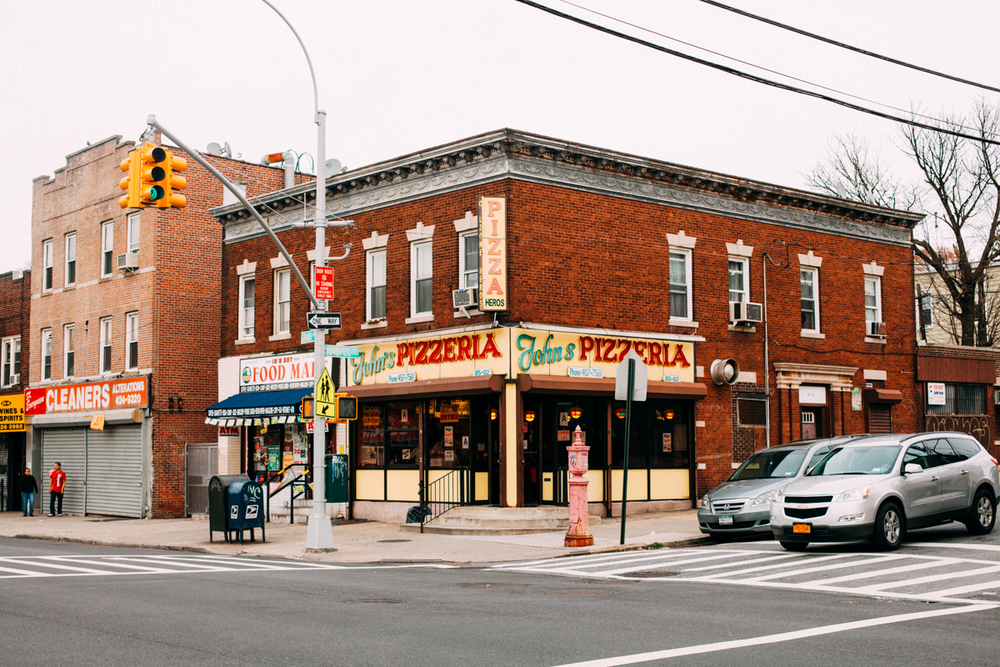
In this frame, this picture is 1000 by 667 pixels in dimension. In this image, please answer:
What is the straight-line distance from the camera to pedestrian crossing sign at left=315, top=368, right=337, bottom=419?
1891cm

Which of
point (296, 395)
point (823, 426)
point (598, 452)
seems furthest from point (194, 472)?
point (823, 426)

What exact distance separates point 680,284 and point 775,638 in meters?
17.5

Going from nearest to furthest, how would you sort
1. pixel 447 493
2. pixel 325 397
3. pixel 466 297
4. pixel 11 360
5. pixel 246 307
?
pixel 325 397
pixel 466 297
pixel 447 493
pixel 246 307
pixel 11 360

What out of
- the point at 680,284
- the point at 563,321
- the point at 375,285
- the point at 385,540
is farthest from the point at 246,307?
the point at 680,284

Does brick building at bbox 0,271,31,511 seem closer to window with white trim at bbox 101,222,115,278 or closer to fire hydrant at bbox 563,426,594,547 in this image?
window with white trim at bbox 101,222,115,278

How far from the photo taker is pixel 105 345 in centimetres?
3431

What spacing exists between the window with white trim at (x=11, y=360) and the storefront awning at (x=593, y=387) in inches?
1035

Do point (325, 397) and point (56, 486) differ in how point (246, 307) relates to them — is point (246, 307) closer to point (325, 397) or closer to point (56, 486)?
point (56, 486)

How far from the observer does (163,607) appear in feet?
36.3

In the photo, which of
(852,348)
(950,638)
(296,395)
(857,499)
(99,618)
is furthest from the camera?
(852,348)

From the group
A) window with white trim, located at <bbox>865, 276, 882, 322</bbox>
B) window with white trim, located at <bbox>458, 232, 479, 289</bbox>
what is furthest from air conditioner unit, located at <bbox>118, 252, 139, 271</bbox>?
window with white trim, located at <bbox>865, 276, 882, 322</bbox>

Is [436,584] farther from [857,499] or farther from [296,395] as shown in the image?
[296,395]

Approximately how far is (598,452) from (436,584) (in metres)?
10.9

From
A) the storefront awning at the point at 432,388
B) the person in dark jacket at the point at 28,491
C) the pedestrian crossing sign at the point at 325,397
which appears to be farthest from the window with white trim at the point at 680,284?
the person in dark jacket at the point at 28,491
